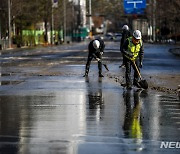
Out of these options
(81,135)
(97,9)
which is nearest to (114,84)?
(81,135)

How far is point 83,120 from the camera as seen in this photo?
12016 millimetres

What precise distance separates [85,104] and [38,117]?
7.93 feet

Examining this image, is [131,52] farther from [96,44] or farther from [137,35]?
[96,44]

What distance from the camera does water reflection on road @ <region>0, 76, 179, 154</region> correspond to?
9328 mm

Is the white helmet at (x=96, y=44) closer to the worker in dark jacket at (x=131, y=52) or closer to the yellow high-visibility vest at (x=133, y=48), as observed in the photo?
the worker in dark jacket at (x=131, y=52)

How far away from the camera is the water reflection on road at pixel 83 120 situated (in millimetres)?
9328

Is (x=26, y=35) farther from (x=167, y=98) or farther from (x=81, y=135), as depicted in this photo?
(x=81, y=135)

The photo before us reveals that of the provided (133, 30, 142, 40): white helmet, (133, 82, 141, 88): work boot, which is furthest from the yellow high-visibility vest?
(133, 82, 141, 88): work boot

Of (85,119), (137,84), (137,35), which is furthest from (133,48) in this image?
(85,119)

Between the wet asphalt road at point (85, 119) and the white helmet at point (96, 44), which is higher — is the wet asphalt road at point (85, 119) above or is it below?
below

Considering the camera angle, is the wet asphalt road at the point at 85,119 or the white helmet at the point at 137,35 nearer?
the wet asphalt road at the point at 85,119

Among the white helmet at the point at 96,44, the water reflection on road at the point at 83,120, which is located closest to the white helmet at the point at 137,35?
the water reflection on road at the point at 83,120

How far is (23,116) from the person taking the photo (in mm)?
12586

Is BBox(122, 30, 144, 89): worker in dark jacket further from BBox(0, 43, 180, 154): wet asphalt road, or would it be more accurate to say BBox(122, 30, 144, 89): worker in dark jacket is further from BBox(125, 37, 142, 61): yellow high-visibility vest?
BBox(0, 43, 180, 154): wet asphalt road
